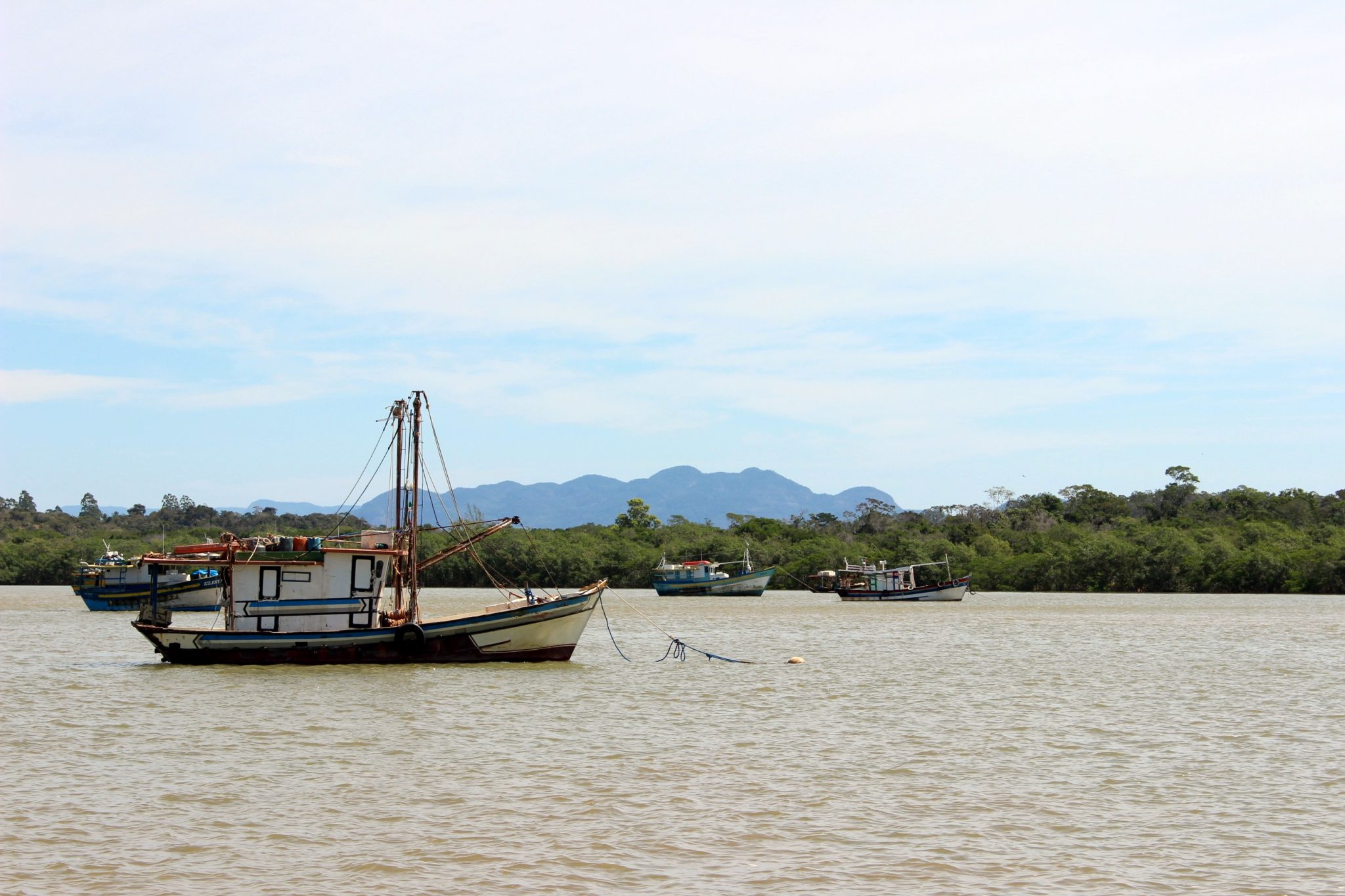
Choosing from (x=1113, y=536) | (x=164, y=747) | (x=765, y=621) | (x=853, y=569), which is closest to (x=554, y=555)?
(x=853, y=569)

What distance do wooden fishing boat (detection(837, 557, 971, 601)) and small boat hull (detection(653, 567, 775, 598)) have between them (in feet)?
30.4

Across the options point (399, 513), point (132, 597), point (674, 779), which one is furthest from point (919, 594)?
point (674, 779)

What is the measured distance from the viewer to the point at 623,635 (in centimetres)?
4956

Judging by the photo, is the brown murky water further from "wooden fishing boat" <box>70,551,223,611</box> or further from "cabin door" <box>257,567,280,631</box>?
"wooden fishing boat" <box>70,551,223,611</box>

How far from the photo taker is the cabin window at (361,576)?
3300cm

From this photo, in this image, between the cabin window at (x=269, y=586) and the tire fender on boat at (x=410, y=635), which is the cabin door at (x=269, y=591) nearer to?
the cabin window at (x=269, y=586)

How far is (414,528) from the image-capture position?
111ft

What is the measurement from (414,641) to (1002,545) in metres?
89.5

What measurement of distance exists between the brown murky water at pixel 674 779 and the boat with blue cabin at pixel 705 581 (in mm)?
68410

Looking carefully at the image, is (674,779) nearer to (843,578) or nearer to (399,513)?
(399,513)

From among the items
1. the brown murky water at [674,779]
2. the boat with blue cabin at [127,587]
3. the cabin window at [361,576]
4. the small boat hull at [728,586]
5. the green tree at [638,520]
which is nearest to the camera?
the brown murky water at [674,779]

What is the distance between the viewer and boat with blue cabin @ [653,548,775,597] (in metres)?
105

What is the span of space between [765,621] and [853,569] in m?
37.6

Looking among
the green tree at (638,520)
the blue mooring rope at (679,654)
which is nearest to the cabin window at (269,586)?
the blue mooring rope at (679,654)
